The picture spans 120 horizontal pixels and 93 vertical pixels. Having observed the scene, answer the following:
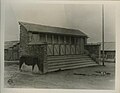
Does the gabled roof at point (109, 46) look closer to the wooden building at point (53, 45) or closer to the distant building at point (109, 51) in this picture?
the distant building at point (109, 51)

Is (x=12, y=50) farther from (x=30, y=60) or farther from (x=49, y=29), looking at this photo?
(x=49, y=29)

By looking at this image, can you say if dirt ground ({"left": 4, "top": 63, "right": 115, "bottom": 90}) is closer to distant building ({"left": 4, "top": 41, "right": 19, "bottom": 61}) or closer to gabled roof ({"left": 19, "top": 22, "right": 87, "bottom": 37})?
distant building ({"left": 4, "top": 41, "right": 19, "bottom": 61})

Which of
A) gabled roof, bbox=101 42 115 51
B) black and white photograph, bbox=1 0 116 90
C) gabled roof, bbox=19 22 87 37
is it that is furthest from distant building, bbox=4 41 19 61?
gabled roof, bbox=101 42 115 51

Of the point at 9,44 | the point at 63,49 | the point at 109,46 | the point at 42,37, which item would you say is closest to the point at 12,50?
the point at 9,44

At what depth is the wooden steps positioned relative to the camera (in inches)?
59.8

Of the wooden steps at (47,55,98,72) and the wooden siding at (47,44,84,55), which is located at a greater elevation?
the wooden siding at (47,44,84,55)

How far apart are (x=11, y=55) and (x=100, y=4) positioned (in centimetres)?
64

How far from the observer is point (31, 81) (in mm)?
1521

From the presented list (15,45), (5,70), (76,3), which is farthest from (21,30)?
(76,3)

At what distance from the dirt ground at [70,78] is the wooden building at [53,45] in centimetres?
4

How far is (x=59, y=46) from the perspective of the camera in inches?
59.8

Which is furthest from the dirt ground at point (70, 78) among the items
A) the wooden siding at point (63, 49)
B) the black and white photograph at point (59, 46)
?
the wooden siding at point (63, 49)

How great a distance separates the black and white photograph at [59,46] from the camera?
1.51 meters

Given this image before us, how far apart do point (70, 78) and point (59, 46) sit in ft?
0.68
